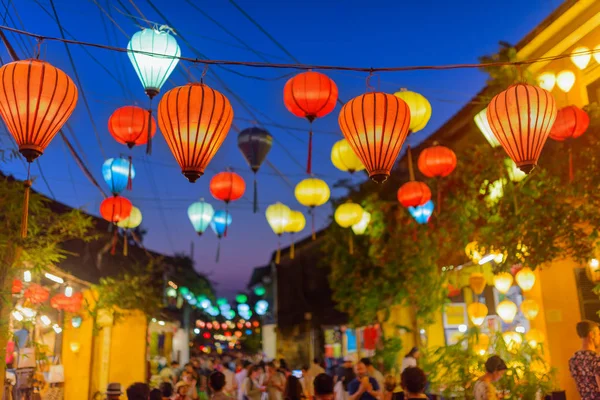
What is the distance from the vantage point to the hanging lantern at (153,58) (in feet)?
21.7

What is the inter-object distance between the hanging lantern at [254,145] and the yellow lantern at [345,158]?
3.77ft

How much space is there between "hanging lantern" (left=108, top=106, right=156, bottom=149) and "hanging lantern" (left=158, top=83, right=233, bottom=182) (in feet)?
9.15

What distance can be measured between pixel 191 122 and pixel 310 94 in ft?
7.26

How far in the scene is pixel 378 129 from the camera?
18.1 ft

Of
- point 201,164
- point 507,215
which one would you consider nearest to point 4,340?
point 201,164

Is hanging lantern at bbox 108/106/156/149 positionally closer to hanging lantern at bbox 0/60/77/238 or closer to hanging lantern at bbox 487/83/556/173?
hanging lantern at bbox 0/60/77/238

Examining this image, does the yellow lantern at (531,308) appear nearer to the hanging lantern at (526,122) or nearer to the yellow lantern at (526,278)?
the yellow lantern at (526,278)

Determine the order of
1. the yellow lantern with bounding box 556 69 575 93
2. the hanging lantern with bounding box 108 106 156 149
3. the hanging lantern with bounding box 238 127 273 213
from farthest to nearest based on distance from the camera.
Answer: the hanging lantern with bounding box 238 127 273 213
the yellow lantern with bounding box 556 69 575 93
the hanging lantern with bounding box 108 106 156 149

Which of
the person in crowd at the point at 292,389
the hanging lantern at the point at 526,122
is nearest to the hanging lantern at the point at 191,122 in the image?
the hanging lantern at the point at 526,122

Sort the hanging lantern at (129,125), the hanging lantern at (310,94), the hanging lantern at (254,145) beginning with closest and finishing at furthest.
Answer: the hanging lantern at (310,94)
the hanging lantern at (129,125)
the hanging lantern at (254,145)

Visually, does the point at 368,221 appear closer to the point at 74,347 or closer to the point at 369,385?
the point at 369,385

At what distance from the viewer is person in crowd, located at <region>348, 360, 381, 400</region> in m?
8.16

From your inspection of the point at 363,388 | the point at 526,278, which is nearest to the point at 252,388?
the point at 363,388

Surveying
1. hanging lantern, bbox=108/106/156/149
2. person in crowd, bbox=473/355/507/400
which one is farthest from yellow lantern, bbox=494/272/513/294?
hanging lantern, bbox=108/106/156/149
